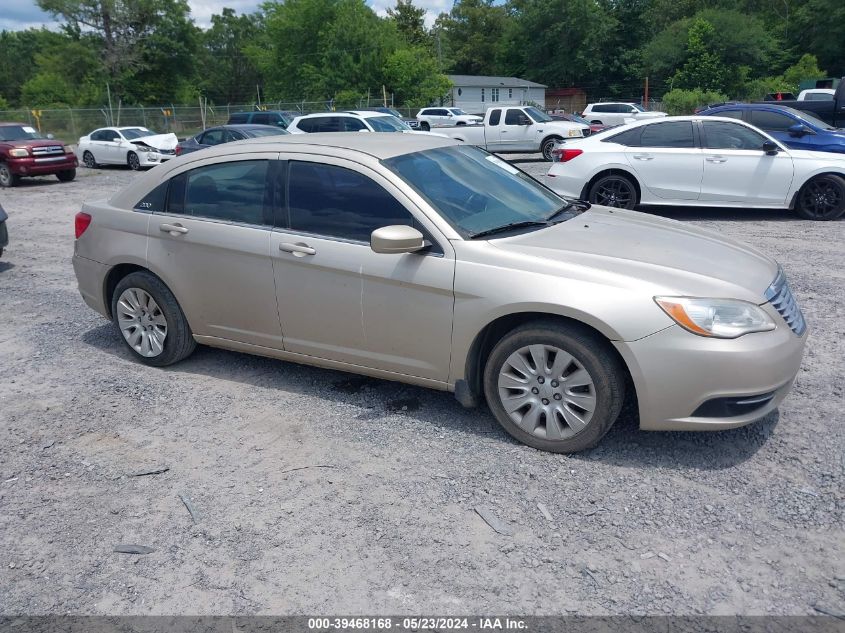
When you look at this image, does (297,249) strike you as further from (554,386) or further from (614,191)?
(614,191)

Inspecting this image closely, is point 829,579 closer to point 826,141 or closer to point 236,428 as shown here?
point 236,428

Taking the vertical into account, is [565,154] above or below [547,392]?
above

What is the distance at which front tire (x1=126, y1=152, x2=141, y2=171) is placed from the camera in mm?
23077

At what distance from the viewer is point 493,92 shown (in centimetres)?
6781

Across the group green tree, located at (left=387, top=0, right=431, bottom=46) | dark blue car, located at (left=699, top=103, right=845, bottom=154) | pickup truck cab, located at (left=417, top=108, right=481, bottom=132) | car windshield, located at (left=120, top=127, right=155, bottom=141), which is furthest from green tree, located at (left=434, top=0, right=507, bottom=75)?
dark blue car, located at (left=699, top=103, right=845, bottom=154)

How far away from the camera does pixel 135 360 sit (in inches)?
221

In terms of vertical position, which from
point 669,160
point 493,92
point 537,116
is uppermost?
point 493,92

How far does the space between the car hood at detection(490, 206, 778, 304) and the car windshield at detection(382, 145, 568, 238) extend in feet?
0.75

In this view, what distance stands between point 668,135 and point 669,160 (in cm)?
39

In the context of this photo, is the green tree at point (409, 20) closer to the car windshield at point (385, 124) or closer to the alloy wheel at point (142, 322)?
the car windshield at point (385, 124)

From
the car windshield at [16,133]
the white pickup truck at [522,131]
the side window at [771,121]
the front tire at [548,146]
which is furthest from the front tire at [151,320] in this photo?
the front tire at [548,146]

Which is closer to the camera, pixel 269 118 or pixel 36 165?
pixel 36 165

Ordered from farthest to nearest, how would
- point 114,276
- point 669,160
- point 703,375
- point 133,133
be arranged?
point 133,133, point 669,160, point 114,276, point 703,375

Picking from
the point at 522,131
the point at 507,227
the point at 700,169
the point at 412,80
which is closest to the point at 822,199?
the point at 700,169
